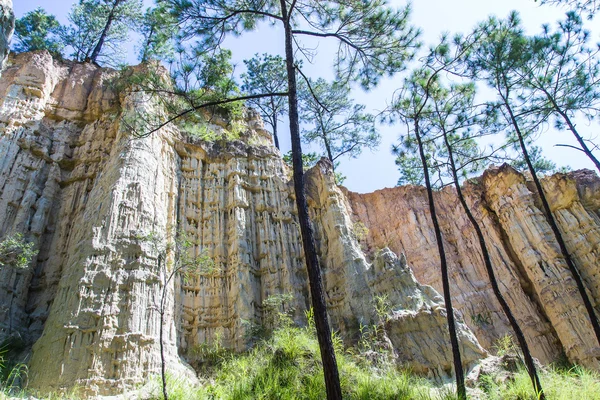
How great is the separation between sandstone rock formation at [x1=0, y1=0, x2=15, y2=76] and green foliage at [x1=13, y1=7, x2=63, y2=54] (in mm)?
15434

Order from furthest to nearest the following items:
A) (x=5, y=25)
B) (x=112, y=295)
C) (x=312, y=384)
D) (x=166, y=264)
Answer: (x=166, y=264) < (x=112, y=295) < (x=312, y=384) < (x=5, y=25)

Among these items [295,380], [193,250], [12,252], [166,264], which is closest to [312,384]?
[295,380]

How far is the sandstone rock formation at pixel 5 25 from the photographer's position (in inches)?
201

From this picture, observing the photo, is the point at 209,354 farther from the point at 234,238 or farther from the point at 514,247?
the point at 514,247

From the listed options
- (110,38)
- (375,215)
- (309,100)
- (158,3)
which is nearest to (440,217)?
(375,215)

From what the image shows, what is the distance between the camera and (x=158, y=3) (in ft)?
33.1

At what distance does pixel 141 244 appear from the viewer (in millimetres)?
11719

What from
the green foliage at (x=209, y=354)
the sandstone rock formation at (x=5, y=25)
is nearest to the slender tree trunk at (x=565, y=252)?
the green foliage at (x=209, y=354)

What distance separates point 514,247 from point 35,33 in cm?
2315

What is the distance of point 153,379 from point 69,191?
Answer: 8667mm

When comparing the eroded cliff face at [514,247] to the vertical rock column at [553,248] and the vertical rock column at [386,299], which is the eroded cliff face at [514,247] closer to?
the vertical rock column at [553,248]

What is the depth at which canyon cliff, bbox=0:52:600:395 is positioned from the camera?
10508mm

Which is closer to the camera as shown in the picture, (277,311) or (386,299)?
(386,299)

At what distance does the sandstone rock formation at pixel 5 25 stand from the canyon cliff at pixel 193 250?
549cm
